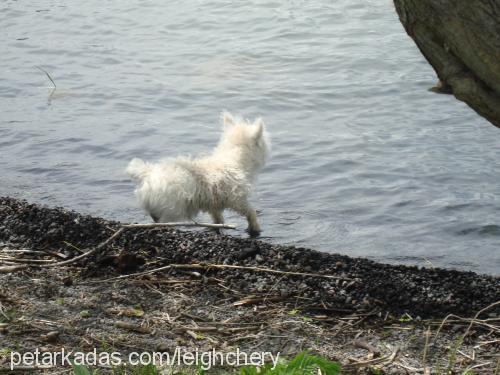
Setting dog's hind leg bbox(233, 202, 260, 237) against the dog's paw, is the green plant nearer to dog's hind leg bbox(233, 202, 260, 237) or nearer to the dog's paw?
dog's hind leg bbox(233, 202, 260, 237)

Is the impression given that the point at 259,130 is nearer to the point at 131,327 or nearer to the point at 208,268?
the point at 208,268

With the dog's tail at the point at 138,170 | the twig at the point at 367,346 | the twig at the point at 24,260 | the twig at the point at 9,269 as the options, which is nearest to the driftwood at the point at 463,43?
the twig at the point at 367,346

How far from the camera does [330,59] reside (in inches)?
567

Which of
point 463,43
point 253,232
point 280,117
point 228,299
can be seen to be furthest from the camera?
point 280,117

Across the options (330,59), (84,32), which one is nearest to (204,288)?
(330,59)

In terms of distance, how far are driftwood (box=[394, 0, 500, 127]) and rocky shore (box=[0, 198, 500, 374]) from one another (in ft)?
5.19

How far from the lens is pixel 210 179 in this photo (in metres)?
8.19

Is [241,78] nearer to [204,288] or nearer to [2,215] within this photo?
[2,215]

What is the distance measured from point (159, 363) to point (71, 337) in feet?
2.11

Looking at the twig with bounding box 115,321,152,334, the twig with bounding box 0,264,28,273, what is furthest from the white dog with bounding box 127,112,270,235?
the twig with bounding box 115,321,152,334

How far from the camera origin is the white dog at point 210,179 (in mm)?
7746

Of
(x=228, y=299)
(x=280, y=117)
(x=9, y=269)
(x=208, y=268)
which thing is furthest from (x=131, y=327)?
(x=280, y=117)

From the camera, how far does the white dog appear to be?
25.4 feet

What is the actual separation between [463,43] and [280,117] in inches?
324
